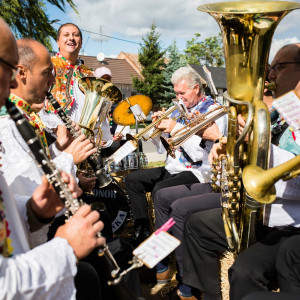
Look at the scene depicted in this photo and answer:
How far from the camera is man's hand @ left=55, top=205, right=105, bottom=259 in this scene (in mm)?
1181

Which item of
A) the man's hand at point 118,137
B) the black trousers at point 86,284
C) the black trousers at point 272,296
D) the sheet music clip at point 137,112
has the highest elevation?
the sheet music clip at point 137,112

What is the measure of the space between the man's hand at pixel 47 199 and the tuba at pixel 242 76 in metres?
0.99

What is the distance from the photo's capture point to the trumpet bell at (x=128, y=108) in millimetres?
4199

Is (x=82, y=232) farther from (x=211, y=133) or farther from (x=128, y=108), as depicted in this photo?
(x=128, y=108)

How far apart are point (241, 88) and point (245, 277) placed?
113cm

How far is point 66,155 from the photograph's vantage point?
2.12 meters

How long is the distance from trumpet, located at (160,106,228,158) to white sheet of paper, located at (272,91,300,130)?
4.03ft

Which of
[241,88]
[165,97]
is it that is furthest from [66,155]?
[165,97]

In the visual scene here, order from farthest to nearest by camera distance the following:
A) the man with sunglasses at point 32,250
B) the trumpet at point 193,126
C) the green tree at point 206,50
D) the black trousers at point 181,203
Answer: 1. the green tree at point 206,50
2. the trumpet at point 193,126
3. the black trousers at point 181,203
4. the man with sunglasses at point 32,250

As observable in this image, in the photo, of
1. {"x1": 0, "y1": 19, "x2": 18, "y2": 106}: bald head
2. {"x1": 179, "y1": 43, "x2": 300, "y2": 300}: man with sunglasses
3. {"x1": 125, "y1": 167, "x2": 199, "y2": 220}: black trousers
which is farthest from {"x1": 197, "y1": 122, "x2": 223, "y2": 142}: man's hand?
{"x1": 0, "y1": 19, "x2": 18, "y2": 106}: bald head

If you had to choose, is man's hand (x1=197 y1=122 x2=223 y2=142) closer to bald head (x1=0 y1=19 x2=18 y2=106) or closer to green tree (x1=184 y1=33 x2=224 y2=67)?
bald head (x1=0 y1=19 x2=18 y2=106)

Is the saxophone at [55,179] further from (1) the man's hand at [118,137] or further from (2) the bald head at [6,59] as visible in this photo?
(1) the man's hand at [118,137]

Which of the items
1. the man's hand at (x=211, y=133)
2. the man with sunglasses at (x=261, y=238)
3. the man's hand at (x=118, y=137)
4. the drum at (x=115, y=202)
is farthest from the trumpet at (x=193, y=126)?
the man's hand at (x=118, y=137)

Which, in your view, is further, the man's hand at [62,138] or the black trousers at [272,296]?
the man's hand at [62,138]
